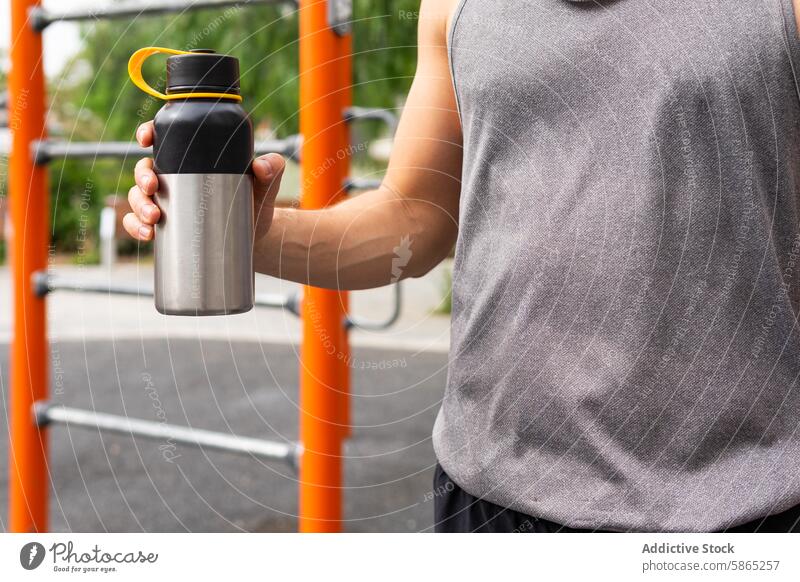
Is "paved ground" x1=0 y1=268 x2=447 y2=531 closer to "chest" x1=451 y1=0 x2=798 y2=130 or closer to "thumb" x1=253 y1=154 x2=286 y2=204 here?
"thumb" x1=253 y1=154 x2=286 y2=204

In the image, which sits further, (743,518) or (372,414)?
(372,414)

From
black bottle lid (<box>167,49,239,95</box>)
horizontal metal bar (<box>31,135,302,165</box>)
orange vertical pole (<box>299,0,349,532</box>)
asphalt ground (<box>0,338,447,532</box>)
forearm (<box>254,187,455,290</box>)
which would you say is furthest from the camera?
asphalt ground (<box>0,338,447,532</box>)

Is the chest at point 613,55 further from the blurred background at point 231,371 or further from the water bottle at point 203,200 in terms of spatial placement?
the blurred background at point 231,371

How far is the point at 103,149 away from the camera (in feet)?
7.29

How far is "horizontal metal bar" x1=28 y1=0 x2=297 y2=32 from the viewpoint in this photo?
6.75ft

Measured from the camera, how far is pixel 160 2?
7.10 feet

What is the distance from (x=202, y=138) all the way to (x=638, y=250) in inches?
19.0

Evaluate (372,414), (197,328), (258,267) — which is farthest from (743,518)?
(197,328)

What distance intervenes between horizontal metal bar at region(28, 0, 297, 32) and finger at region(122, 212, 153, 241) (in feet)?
3.56
